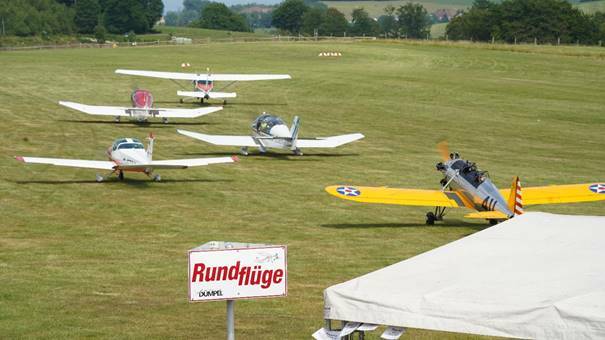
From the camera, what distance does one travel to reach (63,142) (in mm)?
43344

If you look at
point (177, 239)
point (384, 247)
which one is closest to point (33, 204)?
point (177, 239)

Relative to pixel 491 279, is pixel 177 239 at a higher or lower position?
lower

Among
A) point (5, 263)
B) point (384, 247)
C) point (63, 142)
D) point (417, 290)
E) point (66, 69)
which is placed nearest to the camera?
point (417, 290)

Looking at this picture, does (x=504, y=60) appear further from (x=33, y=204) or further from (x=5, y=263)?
(x=5, y=263)

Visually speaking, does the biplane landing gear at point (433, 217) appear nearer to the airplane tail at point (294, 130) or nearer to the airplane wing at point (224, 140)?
the airplane tail at point (294, 130)

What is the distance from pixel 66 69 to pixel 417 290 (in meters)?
76.8

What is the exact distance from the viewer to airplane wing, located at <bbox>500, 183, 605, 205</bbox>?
25.2 metres

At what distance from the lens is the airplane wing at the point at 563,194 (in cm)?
2516

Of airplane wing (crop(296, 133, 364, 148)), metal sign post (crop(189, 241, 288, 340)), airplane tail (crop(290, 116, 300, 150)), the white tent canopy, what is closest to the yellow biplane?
the white tent canopy

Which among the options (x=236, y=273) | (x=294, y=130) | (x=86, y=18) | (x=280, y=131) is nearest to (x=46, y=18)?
(x=86, y=18)

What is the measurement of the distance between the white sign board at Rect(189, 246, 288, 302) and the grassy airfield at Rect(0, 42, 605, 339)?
5024 mm

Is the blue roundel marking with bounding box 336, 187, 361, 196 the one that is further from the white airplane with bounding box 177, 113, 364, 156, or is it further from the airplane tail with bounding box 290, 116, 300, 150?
the white airplane with bounding box 177, 113, 364, 156

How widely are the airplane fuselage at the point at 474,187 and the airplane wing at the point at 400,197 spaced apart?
26cm

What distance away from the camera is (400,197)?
2475 cm
